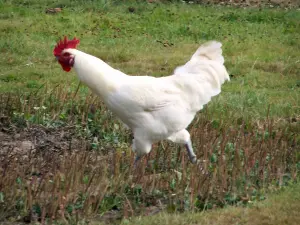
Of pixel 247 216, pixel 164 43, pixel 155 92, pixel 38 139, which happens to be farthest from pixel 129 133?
pixel 164 43

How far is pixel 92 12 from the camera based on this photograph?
53.0 feet

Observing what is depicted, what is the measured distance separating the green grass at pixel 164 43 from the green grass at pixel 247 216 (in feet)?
9.47

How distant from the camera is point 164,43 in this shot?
14.0 meters

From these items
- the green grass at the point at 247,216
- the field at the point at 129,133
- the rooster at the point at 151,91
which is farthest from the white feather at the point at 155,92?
the green grass at the point at 247,216

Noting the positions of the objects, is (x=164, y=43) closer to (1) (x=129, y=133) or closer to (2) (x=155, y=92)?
(1) (x=129, y=133)

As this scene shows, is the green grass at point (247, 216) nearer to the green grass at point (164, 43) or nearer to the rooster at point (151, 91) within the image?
the rooster at point (151, 91)

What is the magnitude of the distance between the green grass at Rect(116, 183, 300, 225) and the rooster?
113 cm

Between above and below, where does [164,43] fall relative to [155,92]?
above

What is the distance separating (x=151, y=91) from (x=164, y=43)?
22.1 ft

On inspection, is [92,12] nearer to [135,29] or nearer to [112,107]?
[135,29]

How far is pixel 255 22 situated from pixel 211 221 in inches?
401

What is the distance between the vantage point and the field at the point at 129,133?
6.62 metres

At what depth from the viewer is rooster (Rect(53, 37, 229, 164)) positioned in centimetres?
709

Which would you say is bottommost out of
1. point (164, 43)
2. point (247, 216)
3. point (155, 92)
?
point (247, 216)
